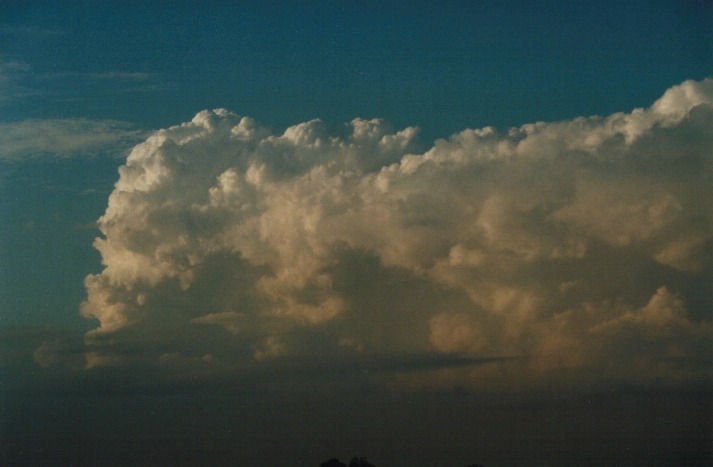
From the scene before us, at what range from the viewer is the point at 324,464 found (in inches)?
4724

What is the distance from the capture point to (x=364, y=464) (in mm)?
125188

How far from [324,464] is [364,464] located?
7.09 metres
